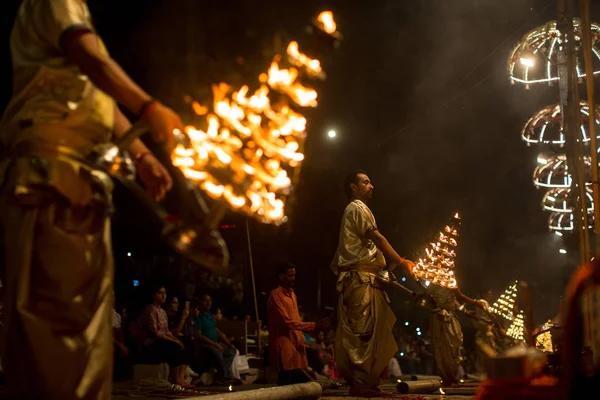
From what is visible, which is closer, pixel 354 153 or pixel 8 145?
pixel 8 145

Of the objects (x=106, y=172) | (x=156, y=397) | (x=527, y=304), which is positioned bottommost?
(x=156, y=397)

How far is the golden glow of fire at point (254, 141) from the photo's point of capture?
298 cm

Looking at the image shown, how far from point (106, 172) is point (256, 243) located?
19.0m

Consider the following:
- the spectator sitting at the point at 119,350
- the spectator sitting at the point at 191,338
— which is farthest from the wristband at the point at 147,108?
the spectator sitting at the point at 191,338

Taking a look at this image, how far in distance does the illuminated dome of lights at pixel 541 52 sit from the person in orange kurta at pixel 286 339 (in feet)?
23.8

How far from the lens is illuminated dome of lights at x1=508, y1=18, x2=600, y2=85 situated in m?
13.1

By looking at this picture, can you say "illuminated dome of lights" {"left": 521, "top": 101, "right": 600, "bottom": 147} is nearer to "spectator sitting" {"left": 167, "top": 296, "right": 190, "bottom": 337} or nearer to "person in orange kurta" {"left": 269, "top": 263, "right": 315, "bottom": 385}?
"person in orange kurta" {"left": 269, "top": 263, "right": 315, "bottom": 385}

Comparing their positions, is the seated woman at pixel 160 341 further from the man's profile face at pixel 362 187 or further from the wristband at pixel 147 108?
the wristband at pixel 147 108

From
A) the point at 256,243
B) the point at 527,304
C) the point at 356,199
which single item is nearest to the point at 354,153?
the point at 256,243

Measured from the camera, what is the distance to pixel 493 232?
30.6 m

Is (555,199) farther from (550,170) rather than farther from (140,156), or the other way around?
(140,156)

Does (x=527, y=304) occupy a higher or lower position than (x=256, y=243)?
lower

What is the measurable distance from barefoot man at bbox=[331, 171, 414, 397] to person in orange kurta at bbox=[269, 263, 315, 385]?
4.12ft

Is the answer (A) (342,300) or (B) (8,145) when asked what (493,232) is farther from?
(B) (8,145)
